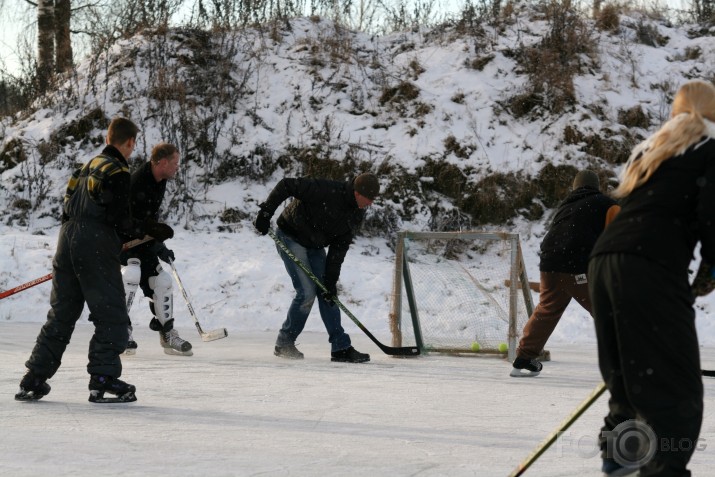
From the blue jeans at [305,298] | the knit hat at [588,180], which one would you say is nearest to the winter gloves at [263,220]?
the blue jeans at [305,298]

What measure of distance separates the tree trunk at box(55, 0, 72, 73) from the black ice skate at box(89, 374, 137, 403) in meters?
10.7

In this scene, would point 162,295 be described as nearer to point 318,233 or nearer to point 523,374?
point 318,233

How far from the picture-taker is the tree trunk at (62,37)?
565 inches

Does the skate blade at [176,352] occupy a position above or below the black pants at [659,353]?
below

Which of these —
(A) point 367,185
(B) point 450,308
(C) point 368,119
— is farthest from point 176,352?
(C) point 368,119

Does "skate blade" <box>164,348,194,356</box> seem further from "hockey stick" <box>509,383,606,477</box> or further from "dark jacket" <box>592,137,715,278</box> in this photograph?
"dark jacket" <box>592,137,715,278</box>

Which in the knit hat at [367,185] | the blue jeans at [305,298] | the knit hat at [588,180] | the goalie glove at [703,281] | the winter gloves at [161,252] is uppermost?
the goalie glove at [703,281]

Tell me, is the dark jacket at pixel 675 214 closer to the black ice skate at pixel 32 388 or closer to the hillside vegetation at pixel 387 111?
the black ice skate at pixel 32 388

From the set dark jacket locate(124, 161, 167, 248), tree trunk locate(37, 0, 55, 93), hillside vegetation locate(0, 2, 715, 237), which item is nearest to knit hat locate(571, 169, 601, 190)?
A: dark jacket locate(124, 161, 167, 248)

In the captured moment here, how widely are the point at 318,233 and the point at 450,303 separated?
1.43 meters

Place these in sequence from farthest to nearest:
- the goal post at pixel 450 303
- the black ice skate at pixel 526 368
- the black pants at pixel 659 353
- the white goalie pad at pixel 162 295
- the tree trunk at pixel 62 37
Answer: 1. the tree trunk at pixel 62 37
2. the goal post at pixel 450 303
3. the white goalie pad at pixel 162 295
4. the black ice skate at pixel 526 368
5. the black pants at pixel 659 353

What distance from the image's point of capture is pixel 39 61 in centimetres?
1402

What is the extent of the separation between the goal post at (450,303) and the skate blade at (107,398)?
2.74m

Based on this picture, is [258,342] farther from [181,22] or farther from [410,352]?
[181,22]
